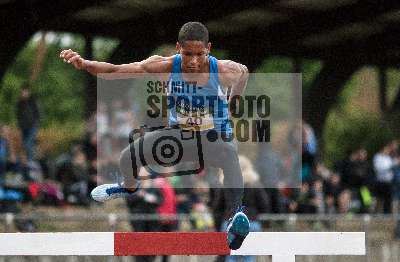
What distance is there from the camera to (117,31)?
17.4 m

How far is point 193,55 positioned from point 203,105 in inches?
17.8

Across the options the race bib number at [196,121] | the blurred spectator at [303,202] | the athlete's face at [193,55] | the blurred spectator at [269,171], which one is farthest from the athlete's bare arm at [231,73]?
the blurred spectator at [303,202]

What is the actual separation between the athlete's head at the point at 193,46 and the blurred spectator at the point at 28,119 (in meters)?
8.62

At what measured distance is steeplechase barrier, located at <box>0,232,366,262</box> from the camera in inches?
293

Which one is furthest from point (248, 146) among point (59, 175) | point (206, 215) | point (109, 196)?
point (109, 196)

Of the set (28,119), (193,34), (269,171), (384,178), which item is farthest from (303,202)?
(193,34)

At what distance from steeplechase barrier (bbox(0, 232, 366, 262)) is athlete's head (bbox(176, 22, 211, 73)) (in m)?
1.27

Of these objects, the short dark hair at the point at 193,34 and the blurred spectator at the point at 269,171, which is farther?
the blurred spectator at the point at 269,171

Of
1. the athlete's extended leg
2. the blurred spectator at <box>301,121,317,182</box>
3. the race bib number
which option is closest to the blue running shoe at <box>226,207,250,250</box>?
the athlete's extended leg

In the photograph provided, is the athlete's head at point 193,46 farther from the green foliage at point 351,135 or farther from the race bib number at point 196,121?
the green foliage at point 351,135

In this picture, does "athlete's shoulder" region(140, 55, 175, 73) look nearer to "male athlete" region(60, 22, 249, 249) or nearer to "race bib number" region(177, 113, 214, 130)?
"male athlete" region(60, 22, 249, 249)

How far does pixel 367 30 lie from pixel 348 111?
138 ft

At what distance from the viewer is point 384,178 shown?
18.0m

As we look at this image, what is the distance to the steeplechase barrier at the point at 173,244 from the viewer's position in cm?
744
